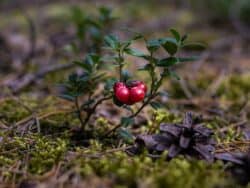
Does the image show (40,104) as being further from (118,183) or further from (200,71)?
(200,71)

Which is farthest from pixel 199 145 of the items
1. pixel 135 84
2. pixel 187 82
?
pixel 187 82

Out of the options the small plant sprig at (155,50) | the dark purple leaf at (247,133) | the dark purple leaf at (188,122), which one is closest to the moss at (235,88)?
the dark purple leaf at (247,133)

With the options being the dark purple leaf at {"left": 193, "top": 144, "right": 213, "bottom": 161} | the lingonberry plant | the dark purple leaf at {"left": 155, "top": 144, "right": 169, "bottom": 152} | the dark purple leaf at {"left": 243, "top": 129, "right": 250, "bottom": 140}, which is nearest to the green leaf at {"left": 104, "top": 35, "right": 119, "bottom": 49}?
the lingonberry plant

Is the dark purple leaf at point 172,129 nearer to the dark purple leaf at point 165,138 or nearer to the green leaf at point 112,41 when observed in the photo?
the dark purple leaf at point 165,138

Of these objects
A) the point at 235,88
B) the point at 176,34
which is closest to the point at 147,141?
the point at 176,34

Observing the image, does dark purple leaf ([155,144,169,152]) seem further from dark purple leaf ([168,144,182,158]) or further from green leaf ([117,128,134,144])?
green leaf ([117,128,134,144])
